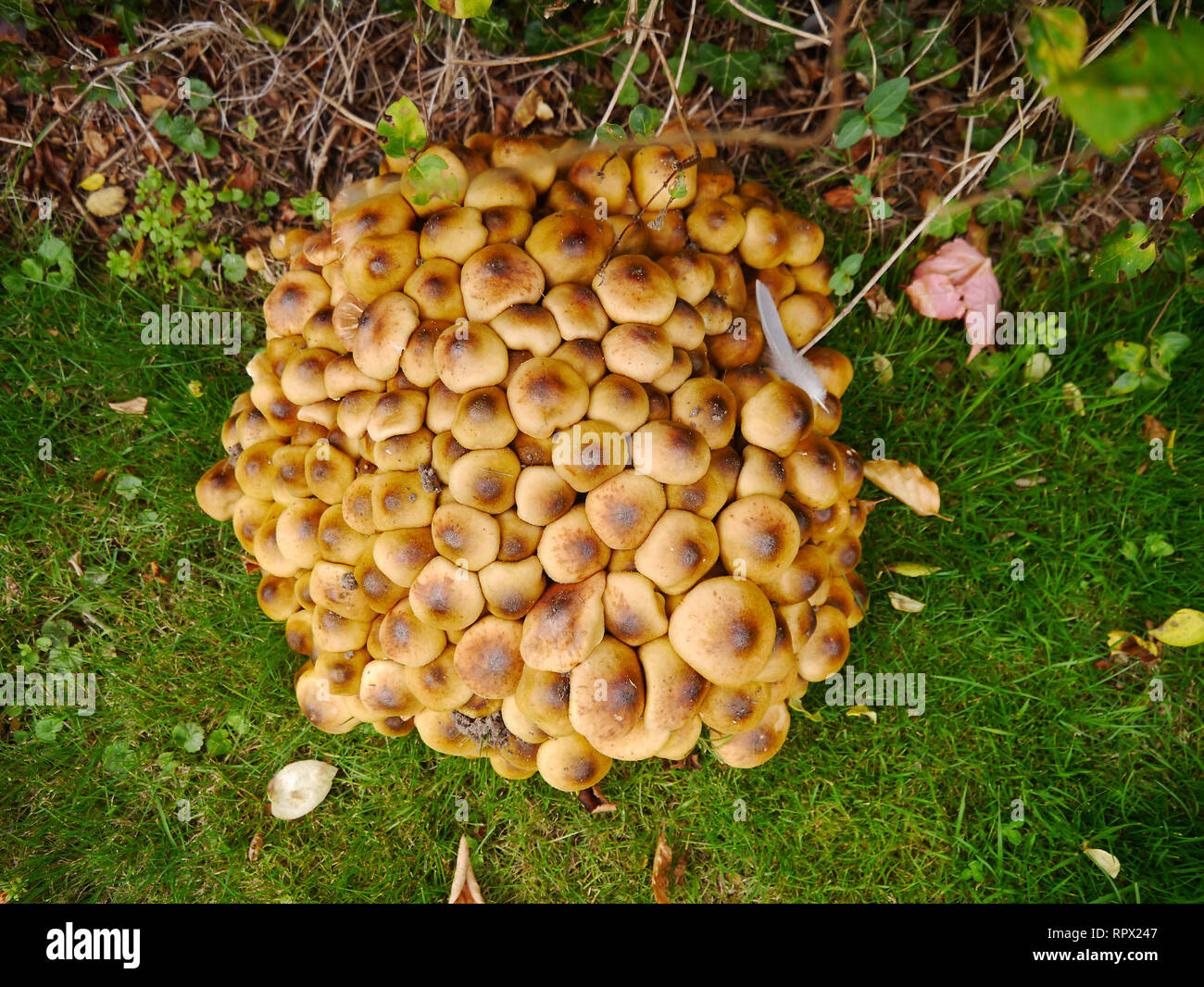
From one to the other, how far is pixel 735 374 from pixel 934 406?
1338 mm

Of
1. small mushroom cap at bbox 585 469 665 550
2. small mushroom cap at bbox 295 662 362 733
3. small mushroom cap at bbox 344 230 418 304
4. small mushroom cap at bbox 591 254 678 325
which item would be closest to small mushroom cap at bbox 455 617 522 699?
small mushroom cap at bbox 585 469 665 550

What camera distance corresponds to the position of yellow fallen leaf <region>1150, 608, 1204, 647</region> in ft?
9.92

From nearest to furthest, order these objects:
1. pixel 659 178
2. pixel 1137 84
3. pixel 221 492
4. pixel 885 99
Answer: pixel 1137 84 → pixel 659 178 → pixel 885 99 → pixel 221 492

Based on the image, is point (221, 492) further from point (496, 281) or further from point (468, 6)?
point (468, 6)

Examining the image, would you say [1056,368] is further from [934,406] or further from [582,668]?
[582,668]

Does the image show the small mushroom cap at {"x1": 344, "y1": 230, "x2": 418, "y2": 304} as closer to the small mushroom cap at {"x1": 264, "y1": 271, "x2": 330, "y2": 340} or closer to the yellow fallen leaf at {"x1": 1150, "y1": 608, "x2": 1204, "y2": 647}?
the small mushroom cap at {"x1": 264, "y1": 271, "x2": 330, "y2": 340}

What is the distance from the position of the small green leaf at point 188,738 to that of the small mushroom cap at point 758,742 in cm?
209

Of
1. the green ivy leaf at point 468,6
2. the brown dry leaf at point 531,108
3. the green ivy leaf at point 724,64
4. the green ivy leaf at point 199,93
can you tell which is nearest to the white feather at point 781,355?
the green ivy leaf at point 724,64

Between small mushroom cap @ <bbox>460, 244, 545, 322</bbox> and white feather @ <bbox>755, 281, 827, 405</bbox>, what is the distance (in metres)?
0.76

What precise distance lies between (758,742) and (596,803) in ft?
2.75

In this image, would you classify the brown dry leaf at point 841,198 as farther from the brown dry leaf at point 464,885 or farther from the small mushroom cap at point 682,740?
the brown dry leaf at point 464,885

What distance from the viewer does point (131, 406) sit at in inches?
130

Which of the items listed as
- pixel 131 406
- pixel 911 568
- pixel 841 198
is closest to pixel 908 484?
pixel 911 568

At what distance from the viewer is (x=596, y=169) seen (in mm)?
2404
